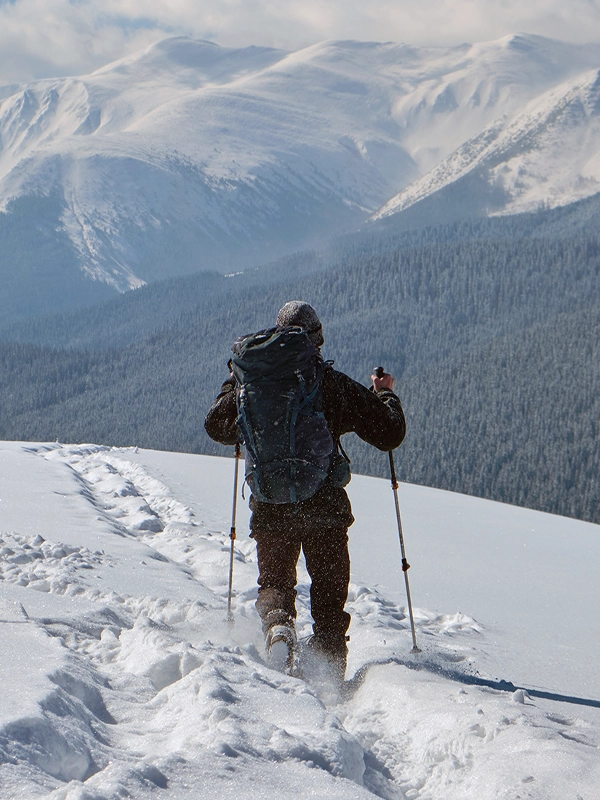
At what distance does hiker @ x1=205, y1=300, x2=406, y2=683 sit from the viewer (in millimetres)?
4535

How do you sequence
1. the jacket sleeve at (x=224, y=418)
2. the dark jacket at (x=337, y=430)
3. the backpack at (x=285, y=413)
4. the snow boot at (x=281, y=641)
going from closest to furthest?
the snow boot at (x=281, y=641), the backpack at (x=285, y=413), the dark jacket at (x=337, y=430), the jacket sleeve at (x=224, y=418)

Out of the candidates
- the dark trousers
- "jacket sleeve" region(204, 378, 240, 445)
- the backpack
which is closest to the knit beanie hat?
the backpack

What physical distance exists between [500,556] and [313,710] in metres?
6.59

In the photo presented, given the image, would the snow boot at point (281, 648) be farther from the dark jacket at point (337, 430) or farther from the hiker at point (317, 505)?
the dark jacket at point (337, 430)

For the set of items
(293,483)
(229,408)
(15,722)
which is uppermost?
(229,408)

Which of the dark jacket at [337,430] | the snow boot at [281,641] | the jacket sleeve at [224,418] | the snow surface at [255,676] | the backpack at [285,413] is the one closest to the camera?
the snow surface at [255,676]

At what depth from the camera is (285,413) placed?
450 cm

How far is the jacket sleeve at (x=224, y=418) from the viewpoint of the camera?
190 inches

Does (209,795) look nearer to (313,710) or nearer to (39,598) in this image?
(313,710)

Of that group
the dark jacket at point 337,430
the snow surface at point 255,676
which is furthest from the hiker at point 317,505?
the snow surface at point 255,676

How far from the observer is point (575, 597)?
7.96 m

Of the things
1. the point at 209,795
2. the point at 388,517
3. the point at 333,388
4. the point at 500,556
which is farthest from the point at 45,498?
the point at 209,795

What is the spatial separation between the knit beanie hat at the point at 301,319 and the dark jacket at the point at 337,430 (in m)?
0.24

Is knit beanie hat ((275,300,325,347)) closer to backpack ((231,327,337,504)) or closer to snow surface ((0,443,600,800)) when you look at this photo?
backpack ((231,327,337,504))
